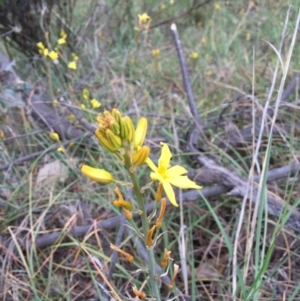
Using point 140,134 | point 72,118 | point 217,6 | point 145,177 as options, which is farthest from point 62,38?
point 140,134

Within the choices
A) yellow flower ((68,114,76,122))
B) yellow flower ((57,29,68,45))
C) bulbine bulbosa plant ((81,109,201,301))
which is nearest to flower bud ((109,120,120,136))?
bulbine bulbosa plant ((81,109,201,301))

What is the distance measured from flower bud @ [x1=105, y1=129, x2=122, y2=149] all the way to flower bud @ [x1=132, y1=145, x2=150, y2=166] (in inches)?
1.1

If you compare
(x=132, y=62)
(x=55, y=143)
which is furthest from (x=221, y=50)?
(x=55, y=143)

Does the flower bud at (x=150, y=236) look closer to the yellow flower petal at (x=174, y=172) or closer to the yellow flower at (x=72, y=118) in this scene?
the yellow flower petal at (x=174, y=172)

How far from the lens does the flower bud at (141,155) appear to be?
2.07 feet

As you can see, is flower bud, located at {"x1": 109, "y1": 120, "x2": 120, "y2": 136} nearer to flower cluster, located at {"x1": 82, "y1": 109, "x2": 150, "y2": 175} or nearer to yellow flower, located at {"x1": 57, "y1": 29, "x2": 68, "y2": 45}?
flower cluster, located at {"x1": 82, "y1": 109, "x2": 150, "y2": 175}

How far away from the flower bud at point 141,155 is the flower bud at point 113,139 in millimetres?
27

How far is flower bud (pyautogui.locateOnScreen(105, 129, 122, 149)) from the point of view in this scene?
62cm

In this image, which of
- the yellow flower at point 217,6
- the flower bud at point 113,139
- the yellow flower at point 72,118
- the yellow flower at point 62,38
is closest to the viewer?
the flower bud at point 113,139

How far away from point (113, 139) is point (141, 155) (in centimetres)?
4

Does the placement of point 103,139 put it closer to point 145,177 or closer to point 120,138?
point 120,138

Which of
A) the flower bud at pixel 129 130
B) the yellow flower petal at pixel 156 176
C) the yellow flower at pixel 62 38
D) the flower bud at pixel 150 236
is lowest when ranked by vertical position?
the yellow flower at pixel 62 38

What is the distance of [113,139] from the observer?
2.04ft

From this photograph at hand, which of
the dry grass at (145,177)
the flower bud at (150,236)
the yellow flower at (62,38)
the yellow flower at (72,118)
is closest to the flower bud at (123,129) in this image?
the flower bud at (150,236)
